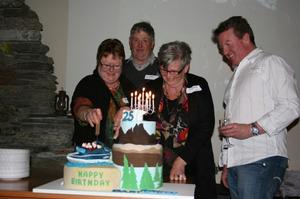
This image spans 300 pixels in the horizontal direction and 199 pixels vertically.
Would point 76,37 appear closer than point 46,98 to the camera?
No

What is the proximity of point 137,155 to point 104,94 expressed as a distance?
89 centimetres

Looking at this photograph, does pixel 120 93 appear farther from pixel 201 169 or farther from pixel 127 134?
pixel 127 134

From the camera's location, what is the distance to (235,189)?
232 cm

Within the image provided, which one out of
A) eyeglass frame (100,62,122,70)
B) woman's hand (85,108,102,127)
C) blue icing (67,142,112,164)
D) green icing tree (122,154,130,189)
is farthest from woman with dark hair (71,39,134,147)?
green icing tree (122,154,130,189)

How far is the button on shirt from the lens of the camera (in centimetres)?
212

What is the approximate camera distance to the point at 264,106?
2.21 meters

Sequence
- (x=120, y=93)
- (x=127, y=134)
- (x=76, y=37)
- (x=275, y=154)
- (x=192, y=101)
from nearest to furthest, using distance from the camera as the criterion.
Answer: (x=127, y=134) < (x=275, y=154) < (x=192, y=101) < (x=120, y=93) < (x=76, y=37)

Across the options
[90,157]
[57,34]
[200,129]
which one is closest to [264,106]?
[200,129]

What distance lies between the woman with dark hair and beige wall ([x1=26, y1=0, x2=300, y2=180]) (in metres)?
1.93

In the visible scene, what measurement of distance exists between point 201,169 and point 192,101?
16.1 inches

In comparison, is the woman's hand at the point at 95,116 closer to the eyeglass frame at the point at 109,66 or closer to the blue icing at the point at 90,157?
the blue icing at the point at 90,157

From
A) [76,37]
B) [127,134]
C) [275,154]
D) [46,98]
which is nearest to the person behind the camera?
[127,134]

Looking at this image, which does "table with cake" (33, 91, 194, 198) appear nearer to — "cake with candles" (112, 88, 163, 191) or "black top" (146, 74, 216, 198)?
"cake with candles" (112, 88, 163, 191)

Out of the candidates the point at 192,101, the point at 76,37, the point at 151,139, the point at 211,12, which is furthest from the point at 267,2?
the point at 151,139
